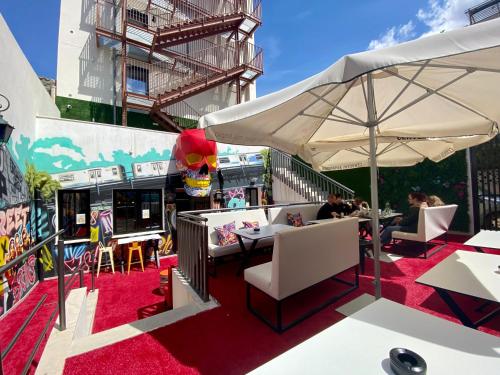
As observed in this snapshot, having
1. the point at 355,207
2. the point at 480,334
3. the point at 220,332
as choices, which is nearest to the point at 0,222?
the point at 220,332

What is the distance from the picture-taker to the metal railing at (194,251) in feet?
10.1

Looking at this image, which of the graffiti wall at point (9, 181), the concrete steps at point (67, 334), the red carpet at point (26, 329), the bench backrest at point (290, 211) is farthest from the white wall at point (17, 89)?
the bench backrest at point (290, 211)

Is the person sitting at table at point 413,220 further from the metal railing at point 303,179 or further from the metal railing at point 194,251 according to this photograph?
the metal railing at point 194,251

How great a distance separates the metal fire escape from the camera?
8.94 meters

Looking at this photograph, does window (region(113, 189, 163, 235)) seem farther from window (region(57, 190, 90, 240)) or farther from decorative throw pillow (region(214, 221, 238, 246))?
decorative throw pillow (region(214, 221, 238, 246))

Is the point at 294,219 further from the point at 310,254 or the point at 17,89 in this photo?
the point at 17,89

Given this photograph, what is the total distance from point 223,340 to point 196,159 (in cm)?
475

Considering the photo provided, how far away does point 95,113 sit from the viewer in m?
9.02

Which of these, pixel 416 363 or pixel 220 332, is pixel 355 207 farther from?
pixel 416 363

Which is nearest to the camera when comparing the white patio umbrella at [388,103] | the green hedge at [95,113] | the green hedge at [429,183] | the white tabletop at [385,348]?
the white tabletop at [385,348]

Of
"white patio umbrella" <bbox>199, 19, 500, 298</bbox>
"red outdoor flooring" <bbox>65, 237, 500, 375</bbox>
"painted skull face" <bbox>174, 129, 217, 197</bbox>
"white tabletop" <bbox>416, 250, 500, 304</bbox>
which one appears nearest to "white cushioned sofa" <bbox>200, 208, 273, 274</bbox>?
"red outdoor flooring" <bbox>65, 237, 500, 375</bbox>

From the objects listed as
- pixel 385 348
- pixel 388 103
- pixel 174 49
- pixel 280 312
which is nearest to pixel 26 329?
pixel 280 312

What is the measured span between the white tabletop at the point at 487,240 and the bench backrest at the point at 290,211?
382 cm

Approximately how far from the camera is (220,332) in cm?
253
